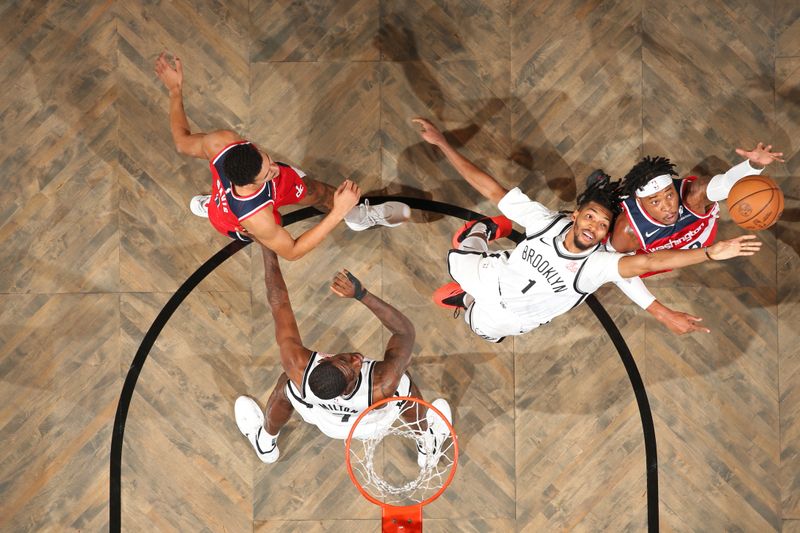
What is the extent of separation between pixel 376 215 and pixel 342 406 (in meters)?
1.42

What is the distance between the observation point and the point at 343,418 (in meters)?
3.96

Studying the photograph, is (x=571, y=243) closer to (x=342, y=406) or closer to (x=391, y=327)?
(x=391, y=327)

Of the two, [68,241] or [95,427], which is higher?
Answer: [68,241]

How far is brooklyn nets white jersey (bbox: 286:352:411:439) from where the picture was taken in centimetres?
386

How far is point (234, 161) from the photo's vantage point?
3.43 m

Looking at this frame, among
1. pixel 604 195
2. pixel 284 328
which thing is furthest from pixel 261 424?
pixel 604 195

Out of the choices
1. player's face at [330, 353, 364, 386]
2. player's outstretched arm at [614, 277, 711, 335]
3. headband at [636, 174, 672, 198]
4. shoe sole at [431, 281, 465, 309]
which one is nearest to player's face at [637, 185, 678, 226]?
headband at [636, 174, 672, 198]

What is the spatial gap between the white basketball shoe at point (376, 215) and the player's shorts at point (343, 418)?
114 centimetres

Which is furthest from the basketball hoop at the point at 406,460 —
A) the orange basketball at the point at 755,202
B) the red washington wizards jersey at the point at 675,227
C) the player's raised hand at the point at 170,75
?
the player's raised hand at the point at 170,75

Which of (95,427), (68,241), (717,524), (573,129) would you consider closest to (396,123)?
(573,129)

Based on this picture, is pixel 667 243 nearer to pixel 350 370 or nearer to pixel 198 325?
pixel 350 370

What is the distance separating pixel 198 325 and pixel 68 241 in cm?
117

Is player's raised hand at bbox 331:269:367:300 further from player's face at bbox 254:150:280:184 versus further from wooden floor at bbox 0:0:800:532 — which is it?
wooden floor at bbox 0:0:800:532

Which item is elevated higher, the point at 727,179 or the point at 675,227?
the point at 727,179
